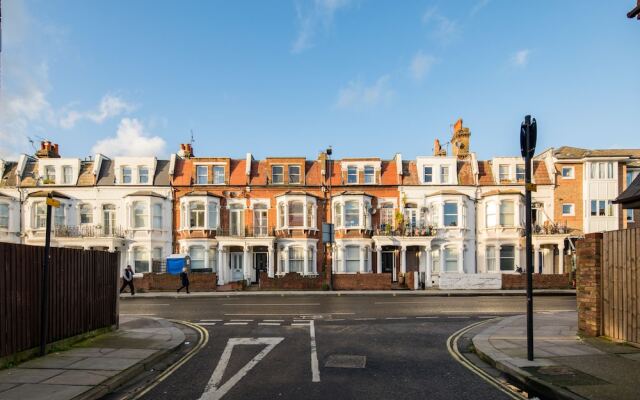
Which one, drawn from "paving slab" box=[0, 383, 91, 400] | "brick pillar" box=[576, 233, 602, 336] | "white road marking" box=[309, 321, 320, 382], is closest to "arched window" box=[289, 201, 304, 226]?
"white road marking" box=[309, 321, 320, 382]

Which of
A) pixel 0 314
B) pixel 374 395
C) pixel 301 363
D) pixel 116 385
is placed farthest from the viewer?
pixel 301 363

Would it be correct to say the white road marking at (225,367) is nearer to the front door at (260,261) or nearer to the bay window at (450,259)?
the front door at (260,261)

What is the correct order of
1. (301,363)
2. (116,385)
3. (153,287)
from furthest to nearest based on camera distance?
(153,287) < (301,363) < (116,385)

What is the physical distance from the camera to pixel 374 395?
707 centimetres

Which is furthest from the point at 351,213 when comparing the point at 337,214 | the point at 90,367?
the point at 90,367

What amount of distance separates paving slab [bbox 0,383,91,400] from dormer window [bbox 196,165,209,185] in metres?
29.2

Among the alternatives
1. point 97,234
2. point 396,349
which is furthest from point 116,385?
point 97,234

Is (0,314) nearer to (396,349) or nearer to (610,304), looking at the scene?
(396,349)

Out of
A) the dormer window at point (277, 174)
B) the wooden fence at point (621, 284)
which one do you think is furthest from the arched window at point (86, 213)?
the wooden fence at point (621, 284)

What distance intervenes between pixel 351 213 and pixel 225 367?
26.3 meters

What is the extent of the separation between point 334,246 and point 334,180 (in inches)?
211

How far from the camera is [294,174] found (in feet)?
119

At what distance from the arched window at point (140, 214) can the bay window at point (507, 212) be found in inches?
1085

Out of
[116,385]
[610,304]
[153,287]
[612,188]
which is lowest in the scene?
[153,287]
